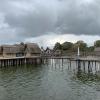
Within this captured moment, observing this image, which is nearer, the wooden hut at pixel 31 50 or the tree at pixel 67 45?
the wooden hut at pixel 31 50

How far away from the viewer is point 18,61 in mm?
88500

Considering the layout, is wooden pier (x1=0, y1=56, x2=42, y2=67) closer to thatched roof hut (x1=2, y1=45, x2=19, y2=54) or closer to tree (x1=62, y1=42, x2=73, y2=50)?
thatched roof hut (x1=2, y1=45, x2=19, y2=54)

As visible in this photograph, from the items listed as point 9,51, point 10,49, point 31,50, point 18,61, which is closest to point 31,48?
point 31,50

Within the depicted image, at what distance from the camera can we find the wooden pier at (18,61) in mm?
83281

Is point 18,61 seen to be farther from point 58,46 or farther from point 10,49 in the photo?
point 58,46

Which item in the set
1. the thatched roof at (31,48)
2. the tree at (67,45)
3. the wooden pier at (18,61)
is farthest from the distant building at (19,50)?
the tree at (67,45)

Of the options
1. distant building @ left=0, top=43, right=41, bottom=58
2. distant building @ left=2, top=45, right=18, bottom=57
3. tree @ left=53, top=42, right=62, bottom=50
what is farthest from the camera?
tree @ left=53, top=42, right=62, bottom=50

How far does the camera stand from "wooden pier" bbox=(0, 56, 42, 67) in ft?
273

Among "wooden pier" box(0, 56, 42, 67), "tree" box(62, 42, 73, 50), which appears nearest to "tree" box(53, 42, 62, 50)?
"tree" box(62, 42, 73, 50)

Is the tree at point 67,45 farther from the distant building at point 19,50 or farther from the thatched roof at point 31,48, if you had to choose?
the thatched roof at point 31,48

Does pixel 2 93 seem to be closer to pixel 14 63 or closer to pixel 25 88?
pixel 25 88

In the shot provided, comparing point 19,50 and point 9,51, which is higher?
point 19,50

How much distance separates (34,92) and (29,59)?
5854 cm

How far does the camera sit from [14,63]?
3428 inches
